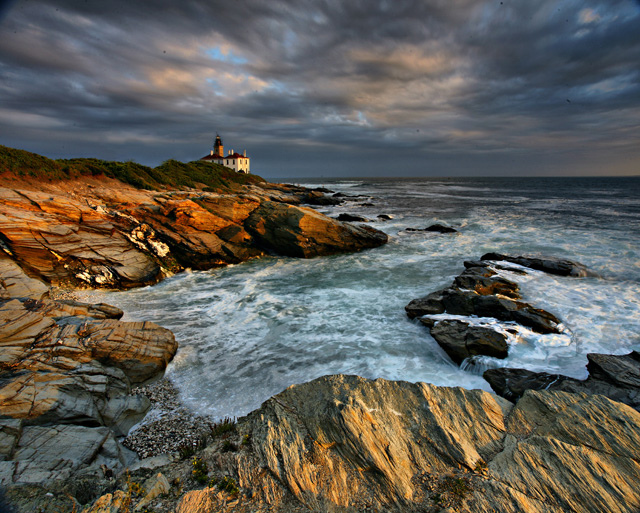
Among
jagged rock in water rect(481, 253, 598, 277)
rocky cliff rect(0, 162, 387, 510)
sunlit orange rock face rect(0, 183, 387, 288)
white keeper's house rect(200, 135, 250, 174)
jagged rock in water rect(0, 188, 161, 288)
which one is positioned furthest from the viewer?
white keeper's house rect(200, 135, 250, 174)

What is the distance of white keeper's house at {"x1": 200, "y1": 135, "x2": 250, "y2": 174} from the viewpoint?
302 ft

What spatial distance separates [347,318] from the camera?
39.7 feet

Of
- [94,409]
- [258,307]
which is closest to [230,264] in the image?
[258,307]

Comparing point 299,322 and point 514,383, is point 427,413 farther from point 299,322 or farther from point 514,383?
point 299,322

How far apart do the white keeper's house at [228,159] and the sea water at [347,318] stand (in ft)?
264

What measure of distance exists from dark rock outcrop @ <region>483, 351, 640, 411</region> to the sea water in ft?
2.37

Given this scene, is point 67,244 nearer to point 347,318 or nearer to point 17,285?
point 17,285

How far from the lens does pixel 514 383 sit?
23.8 ft

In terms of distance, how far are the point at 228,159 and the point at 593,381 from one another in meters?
98.9

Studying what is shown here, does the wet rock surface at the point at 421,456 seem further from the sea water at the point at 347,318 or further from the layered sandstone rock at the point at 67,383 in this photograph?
the sea water at the point at 347,318

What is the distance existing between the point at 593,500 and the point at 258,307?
11557mm

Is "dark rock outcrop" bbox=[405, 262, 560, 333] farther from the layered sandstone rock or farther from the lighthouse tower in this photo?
the lighthouse tower

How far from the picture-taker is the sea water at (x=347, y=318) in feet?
28.0

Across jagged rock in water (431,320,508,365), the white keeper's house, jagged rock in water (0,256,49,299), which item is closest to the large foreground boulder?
jagged rock in water (431,320,508,365)
